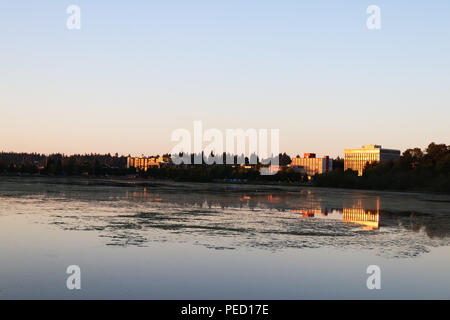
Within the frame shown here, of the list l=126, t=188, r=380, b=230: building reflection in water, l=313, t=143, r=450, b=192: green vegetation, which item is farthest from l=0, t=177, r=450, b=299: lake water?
l=313, t=143, r=450, b=192: green vegetation

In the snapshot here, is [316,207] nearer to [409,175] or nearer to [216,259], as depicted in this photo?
[216,259]

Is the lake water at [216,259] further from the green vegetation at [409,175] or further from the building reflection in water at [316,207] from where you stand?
the green vegetation at [409,175]

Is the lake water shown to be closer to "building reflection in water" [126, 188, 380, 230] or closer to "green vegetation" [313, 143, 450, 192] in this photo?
"building reflection in water" [126, 188, 380, 230]

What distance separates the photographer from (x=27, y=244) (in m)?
17.4

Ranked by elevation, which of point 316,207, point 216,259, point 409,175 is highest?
point 409,175

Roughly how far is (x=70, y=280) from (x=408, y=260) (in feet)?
35.8

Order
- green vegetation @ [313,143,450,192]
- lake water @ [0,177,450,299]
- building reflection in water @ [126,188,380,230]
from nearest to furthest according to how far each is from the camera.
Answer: lake water @ [0,177,450,299] → building reflection in water @ [126,188,380,230] → green vegetation @ [313,143,450,192]

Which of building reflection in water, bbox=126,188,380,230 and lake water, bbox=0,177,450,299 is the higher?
lake water, bbox=0,177,450,299

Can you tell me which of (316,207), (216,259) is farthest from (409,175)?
(216,259)

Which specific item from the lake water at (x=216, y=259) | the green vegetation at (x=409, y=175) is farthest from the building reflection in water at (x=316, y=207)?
the green vegetation at (x=409, y=175)

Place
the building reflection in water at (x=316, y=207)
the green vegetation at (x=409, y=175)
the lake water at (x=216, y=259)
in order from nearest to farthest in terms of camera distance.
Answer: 1. the lake water at (x=216, y=259)
2. the building reflection in water at (x=316, y=207)
3. the green vegetation at (x=409, y=175)

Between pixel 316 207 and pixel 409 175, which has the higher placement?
pixel 409 175

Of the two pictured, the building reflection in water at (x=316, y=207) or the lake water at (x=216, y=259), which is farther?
the building reflection in water at (x=316, y=207)
